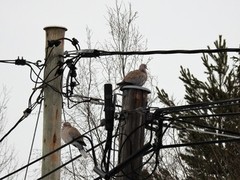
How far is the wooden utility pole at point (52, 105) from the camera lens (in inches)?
256

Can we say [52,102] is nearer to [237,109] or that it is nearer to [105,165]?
[105,165]

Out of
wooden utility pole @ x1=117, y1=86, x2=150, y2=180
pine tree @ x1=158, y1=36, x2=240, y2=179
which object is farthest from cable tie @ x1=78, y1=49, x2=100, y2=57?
pine tree @ x1=158, y1=36, x2=240, y2=179

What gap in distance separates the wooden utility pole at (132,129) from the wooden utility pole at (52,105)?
0.77 m

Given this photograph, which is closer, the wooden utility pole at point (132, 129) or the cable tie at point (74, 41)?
the wooden utility pole at point (132, 129)

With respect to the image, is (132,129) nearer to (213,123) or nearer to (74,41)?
(74,41)

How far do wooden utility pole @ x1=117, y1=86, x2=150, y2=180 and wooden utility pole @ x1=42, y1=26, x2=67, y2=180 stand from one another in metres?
0.77

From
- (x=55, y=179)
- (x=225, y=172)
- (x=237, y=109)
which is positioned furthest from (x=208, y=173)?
(x=55, y=179)

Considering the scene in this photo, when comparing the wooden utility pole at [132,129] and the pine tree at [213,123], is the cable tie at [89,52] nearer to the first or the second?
the wooden utility pole at [132,129]

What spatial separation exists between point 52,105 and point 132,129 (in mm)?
946

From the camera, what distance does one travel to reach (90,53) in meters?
6.86

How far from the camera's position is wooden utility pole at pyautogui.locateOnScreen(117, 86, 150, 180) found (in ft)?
19.8

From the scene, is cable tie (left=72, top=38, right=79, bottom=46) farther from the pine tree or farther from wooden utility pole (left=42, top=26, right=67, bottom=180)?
the pine tree

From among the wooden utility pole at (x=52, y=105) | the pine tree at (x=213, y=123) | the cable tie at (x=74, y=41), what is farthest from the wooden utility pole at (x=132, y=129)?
the pine tree at (x=213, y=123)

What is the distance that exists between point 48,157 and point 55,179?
0.75 feet
